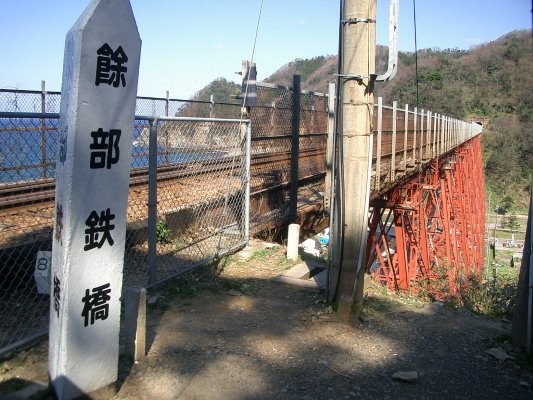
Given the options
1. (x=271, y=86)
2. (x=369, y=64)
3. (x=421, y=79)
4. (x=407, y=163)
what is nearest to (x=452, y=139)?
(x=407, y=163)

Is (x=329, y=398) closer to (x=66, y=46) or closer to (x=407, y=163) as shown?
(x=66, y=46)

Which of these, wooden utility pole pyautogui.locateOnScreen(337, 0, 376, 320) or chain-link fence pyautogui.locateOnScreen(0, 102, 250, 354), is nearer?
wooden utility pole pyautogui.locateOnScreen(337, 0, 376, 320)

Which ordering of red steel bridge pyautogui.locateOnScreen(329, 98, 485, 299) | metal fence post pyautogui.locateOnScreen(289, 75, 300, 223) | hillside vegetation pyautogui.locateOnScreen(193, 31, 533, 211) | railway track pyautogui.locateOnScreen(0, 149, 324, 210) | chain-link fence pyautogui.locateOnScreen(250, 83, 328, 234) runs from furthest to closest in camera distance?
hillside vegetation pyautogui.locateOnScreen(193, 31, 533, 211) < red steel bridge pyautogui.locateOnScreen(329, 98, 485, 299) < metal fence post pyautogui.locateOnScreen(289, 75, 300, 223) < chain-link fence pyautogui.locateOnScreen(250, 83, 328, 234) < railway track pyautogui.locateOnScreen(0, 149, 324, 210)

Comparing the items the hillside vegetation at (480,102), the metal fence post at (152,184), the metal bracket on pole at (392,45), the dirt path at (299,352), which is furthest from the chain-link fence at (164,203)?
the hillside vegetation at (480,102)

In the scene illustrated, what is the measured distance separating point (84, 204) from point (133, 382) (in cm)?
119

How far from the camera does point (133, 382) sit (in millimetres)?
2895

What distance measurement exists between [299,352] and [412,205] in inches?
301

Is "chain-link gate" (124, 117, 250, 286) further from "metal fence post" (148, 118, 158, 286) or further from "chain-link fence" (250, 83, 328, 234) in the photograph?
"metal fence post" (148, 118, 158, 286)

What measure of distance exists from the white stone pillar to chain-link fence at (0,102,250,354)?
4.61 ft

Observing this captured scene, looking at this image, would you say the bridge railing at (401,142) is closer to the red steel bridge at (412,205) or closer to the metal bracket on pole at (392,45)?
the red steel bridge at (412,205)

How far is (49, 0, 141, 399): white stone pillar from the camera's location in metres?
2.35

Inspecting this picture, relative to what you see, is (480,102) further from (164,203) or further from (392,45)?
(392,45)

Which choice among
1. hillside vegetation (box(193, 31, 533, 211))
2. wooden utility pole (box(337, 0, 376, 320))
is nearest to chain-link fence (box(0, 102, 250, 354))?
wooden utility pole (box(337, 0, 376, 320))

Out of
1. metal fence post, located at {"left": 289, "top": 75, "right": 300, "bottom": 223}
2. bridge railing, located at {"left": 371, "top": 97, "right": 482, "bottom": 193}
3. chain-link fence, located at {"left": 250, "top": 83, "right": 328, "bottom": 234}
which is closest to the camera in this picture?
chain-link fence, located at {"left": 250, "top": 83, "right": 328, "bottom": 234}
